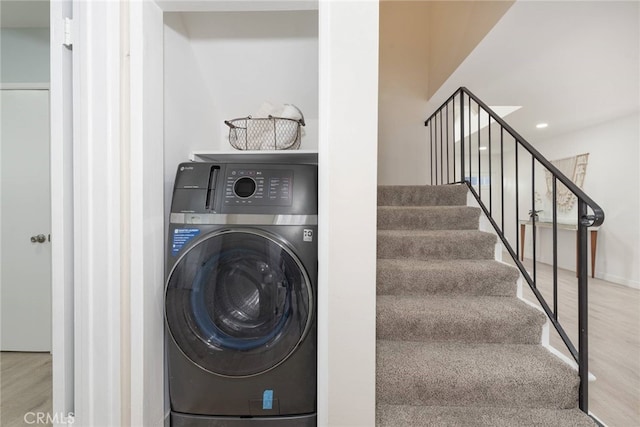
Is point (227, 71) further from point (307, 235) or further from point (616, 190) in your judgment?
point (616, 190)

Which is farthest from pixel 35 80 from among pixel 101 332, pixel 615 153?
pixel 615 153

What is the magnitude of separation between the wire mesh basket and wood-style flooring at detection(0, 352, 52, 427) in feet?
5.51

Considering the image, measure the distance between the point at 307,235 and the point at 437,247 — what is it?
50.8 inches

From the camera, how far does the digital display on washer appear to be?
1251mm

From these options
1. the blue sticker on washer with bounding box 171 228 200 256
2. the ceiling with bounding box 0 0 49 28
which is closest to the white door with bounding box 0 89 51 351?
the ceiling with bounding box 0 0 49 28

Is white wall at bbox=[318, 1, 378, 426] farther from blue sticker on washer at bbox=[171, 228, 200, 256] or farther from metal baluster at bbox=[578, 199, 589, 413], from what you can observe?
metal baluster at bbox=[578, 199, 589, 413]

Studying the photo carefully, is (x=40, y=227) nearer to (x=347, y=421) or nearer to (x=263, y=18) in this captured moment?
(x=263, y=18)

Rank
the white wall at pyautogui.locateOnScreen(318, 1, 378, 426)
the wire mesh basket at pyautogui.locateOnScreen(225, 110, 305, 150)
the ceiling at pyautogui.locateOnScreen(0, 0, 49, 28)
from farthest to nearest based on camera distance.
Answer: the ceiling at pyautogui.locateOnScreen(0, 0, 49, 28) < the wire mesh basket at pyautogui.locateOnScreen(225, 110, 305, 150) < the white wall at pyautogui.locateOnScreen(318, 1, 378, 426)

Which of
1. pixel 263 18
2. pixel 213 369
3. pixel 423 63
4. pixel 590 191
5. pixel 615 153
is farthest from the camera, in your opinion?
pixel 590 191

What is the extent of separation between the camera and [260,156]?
4.86ft

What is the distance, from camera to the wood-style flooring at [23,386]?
4.83 feet

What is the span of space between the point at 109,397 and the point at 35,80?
2.41m

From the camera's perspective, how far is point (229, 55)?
1538mm

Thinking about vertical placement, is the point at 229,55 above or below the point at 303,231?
above
